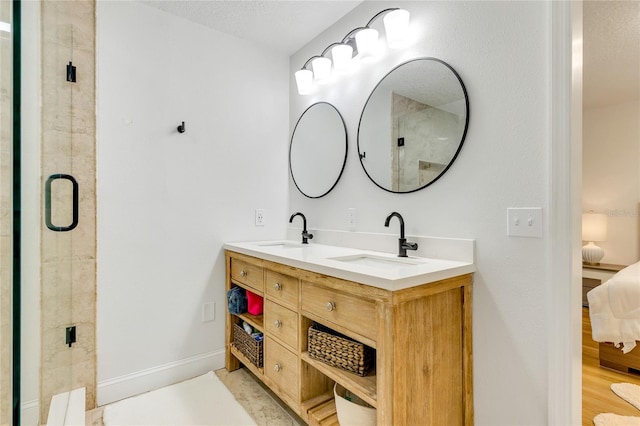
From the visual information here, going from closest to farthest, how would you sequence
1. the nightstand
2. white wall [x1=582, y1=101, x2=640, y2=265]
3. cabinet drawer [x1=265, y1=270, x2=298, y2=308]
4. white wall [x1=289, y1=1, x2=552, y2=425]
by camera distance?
white wall [x1=289, y1=1, x2=552, y2=425] → cabinet drawer [x1=265, y1=270, x2=298, y2=308] → the nightstand → white wall [x1=582, y1=101, x2=640, y2=265]

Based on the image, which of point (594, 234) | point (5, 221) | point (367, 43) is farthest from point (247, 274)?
point (594, 234)

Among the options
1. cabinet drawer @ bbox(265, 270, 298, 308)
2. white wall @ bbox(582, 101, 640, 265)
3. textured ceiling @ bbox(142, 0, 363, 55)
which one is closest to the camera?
→ cabinet drawer @ bbox(265, 270, 298, 308)

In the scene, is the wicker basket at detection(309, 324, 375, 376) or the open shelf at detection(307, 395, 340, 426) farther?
the open shelf at detection(307, 395, 340, 426)

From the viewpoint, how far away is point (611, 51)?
246 cm

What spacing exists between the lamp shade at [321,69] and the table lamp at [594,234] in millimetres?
3648

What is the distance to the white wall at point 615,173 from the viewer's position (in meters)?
3.58

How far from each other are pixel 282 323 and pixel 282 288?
0.18m

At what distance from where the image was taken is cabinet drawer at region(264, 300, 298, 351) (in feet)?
5.00

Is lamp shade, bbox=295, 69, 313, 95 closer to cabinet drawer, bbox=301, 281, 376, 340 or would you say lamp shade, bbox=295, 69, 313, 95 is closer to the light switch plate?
cabinet drawer, bbox=301, 281, 376, 340

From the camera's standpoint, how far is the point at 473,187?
4.58ft

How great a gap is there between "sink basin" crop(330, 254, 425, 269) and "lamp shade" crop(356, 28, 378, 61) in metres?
1.11

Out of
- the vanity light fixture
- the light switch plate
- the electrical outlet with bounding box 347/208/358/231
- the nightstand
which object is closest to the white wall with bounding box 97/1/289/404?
the vanity light fixture

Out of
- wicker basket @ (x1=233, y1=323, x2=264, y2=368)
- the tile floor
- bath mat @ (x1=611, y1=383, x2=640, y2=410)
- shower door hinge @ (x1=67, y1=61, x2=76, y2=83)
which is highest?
shower door hinge @ (x1=67, y1=61, x2=76, y2=83)

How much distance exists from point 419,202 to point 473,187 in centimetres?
28
